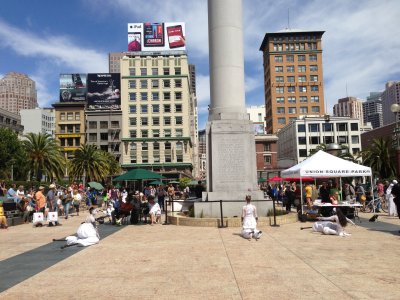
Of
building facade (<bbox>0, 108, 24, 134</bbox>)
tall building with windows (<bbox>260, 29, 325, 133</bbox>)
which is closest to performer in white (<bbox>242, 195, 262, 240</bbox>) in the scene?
tall building with windows (<bbox>260, 29, 325, 133</bbox>)

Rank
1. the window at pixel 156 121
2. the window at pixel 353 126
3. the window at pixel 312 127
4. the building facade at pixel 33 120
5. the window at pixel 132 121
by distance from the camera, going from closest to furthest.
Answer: the window at pixel 132 121, the window at pixel 156 121, the window at pixel 353 126, the window at pixel 312 127, the building facade at pixel 33 120

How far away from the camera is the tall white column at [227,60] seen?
18234 millimetres

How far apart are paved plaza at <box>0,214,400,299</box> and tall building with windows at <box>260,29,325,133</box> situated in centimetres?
10276

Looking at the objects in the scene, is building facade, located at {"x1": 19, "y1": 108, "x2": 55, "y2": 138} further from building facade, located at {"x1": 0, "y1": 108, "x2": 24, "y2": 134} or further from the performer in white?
the performer in white

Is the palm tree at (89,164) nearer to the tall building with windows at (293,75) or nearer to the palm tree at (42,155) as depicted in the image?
the palm tree at (42,155)

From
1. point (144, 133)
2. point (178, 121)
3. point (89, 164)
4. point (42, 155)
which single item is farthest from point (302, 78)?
point (42, 155)

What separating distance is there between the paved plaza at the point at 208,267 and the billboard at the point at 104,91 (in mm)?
81372

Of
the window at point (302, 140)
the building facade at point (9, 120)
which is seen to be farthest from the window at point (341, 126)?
the building facade at point (9, 120)

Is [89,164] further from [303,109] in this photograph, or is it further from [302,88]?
[302,88]

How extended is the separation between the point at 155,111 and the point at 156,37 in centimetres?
1729

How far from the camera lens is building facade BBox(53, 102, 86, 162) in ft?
306

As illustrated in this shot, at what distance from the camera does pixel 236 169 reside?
1747cm

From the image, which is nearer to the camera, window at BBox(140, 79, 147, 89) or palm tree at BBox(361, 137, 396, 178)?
palm tree at BBox(361, 137, 396, 178)

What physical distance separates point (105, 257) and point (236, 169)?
903 cm
